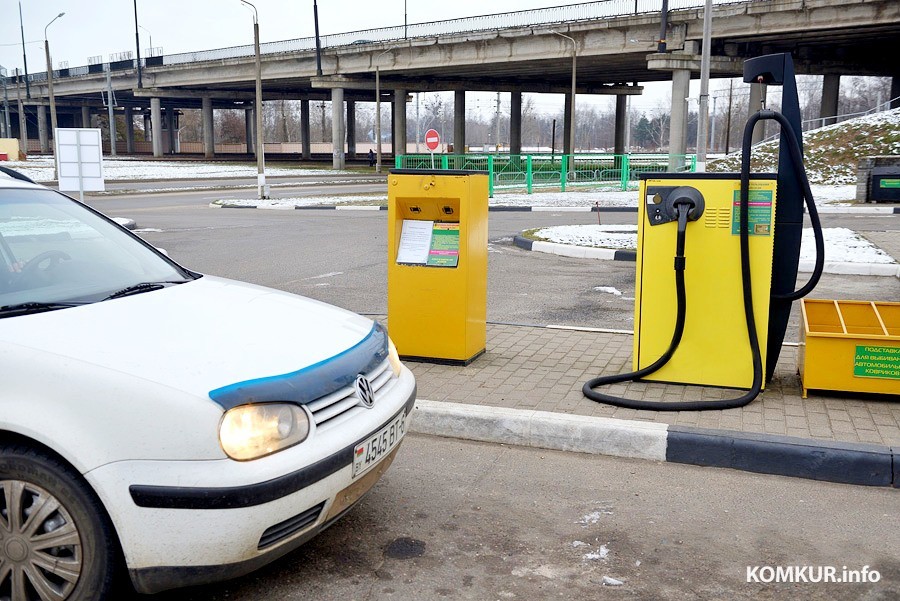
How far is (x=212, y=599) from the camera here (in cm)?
331

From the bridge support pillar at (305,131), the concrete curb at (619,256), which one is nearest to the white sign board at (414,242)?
the concrete curb at (619,256)

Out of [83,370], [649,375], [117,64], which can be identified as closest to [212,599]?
[83,370]

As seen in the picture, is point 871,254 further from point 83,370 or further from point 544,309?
point 83,370

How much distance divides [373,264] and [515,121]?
188ft

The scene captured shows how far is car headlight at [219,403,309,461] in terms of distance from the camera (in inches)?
114

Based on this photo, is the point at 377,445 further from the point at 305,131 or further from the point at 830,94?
the point at 305,131

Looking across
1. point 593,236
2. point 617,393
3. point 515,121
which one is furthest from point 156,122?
point 617,393

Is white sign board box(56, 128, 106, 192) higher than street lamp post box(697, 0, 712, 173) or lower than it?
→ lower

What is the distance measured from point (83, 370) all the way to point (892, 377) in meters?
4.72

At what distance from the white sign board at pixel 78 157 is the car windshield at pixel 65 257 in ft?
55.8

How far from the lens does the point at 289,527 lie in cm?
305

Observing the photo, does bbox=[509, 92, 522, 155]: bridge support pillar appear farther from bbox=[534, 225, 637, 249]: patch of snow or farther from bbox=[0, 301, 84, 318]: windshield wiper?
bbox=[0, 301, 84, 318]: windshield wiper

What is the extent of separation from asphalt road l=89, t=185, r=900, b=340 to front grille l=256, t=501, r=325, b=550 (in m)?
5.35

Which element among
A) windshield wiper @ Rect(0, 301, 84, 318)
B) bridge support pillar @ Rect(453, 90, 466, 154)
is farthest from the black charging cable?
bridge support pillar @ Rect(453, 90, 466, 154)
